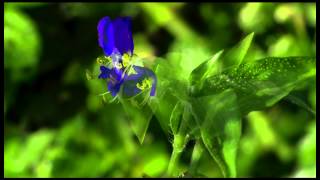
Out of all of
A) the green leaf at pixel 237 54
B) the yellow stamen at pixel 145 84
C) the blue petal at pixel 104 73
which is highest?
the blue petal at pixel 104 73

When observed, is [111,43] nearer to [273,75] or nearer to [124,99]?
[124,99]

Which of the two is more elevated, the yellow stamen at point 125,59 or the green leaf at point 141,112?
the yellow stamen at point 125,59

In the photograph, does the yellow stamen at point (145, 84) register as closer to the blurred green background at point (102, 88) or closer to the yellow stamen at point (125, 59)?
the yellow stamen at point (125, 59)

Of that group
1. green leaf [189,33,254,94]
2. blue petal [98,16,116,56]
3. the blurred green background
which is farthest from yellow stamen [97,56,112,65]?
the blurred green background

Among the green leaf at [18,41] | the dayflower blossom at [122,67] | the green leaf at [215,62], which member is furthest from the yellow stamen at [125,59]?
the green leaf at [18,41]

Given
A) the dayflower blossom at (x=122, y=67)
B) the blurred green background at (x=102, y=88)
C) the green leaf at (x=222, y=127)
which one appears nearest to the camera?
the green leaf at (x=222, y=127)

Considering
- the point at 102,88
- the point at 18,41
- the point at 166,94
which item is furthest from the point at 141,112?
the point at 18,41

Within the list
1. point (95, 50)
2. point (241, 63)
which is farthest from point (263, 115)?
point (241, 63)

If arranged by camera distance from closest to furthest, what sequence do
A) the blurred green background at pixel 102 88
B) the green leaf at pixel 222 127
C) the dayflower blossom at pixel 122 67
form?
the green leaf at pixel 222 127 → the dayflower blossom at pixel 122 67 → the blurred green background at pixel 102 88

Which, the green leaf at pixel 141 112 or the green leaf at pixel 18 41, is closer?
the green leaf at pixel 141 112
